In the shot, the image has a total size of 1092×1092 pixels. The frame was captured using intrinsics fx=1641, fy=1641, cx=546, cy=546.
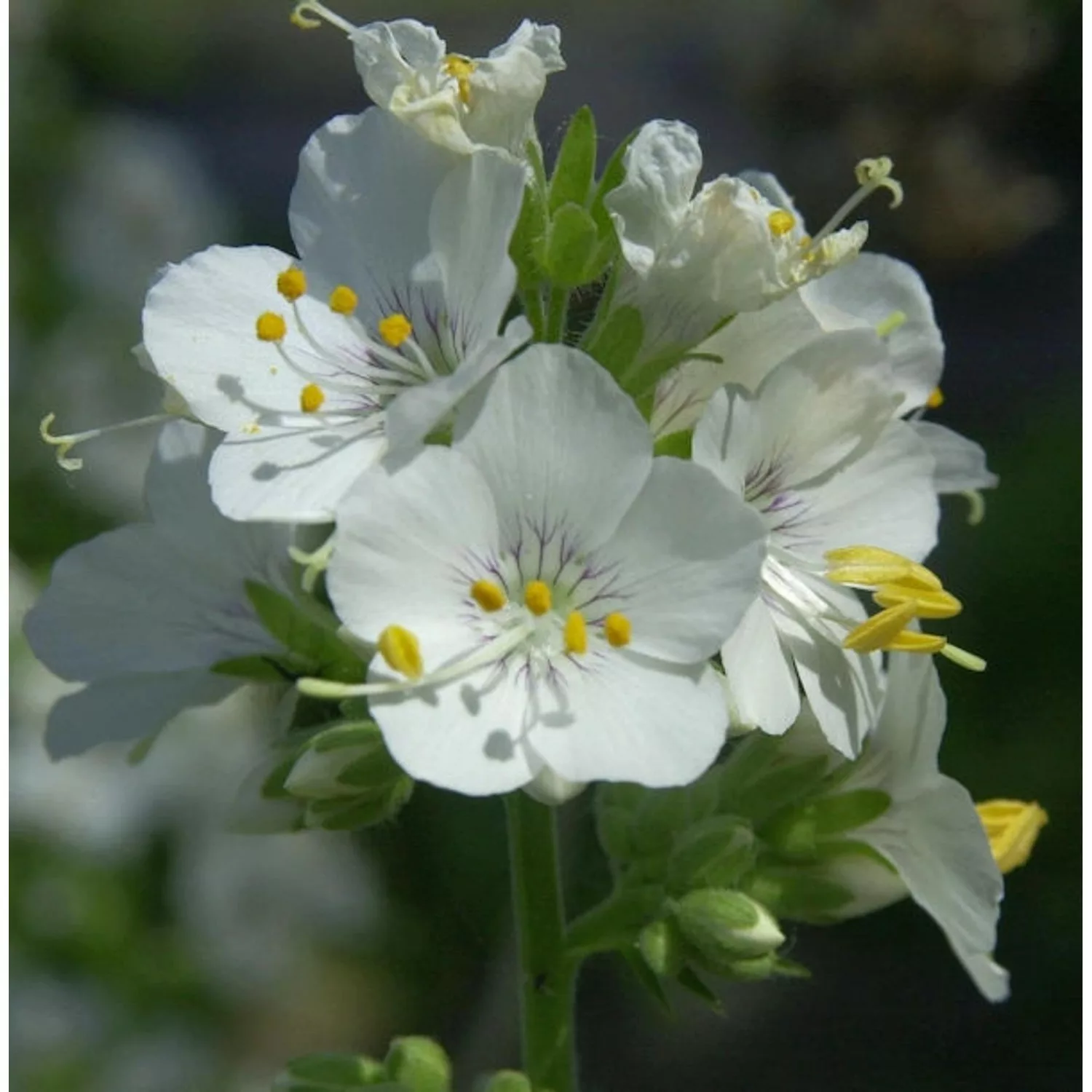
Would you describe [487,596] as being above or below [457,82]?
below

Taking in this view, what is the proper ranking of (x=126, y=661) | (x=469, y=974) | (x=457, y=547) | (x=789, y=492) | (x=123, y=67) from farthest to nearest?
(x=123, y=67), (x=469, y=974), (x=126, y=661), (x=789, y=492), (x=457, y=547)

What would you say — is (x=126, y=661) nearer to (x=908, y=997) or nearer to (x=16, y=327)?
(x=16, y=327)

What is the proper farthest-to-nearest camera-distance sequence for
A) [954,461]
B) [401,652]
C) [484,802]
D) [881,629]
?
[484,802], [954,461], [881,629], [401,652]

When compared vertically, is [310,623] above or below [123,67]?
below

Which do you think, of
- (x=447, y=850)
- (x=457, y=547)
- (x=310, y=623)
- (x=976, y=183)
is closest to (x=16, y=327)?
(x=447, y=850)

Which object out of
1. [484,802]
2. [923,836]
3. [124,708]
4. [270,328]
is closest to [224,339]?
[270,328]

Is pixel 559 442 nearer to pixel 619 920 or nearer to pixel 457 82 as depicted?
pixel 457 82

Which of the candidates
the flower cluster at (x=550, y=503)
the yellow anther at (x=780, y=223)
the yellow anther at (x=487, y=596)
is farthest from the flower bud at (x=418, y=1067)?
the yellow anther at (x=780, y=223)
